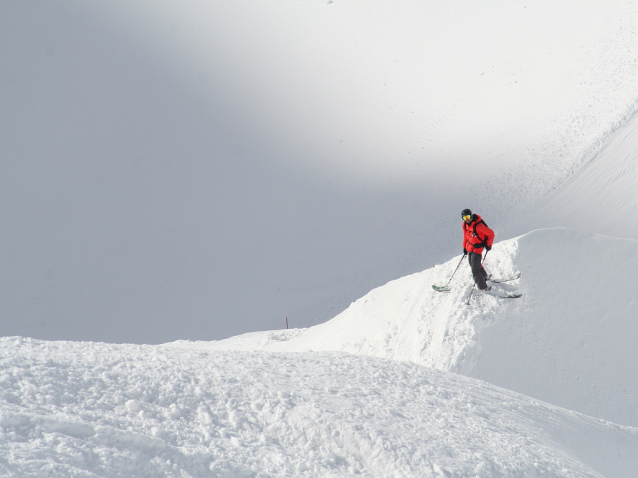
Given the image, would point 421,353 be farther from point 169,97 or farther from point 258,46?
point 258,46

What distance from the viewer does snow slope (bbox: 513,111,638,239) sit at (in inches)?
622

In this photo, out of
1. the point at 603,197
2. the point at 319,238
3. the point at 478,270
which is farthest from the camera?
the point at 319,238

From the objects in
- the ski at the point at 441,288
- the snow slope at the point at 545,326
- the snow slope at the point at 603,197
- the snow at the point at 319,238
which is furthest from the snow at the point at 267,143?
the ski at the point at 441,288

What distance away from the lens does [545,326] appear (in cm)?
888

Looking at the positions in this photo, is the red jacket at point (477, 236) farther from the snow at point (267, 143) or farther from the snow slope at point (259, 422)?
the snow at point (267, 143)

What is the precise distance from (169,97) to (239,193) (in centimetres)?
1228

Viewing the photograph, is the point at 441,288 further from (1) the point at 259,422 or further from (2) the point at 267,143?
(2) the point at 267,143

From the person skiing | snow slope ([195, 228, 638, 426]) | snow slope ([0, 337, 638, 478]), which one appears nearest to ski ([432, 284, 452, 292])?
snow slope ([195, 228, 638, 426])

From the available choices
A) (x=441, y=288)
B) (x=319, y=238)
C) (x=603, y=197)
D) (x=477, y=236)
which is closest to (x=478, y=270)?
(x=477, y=236)

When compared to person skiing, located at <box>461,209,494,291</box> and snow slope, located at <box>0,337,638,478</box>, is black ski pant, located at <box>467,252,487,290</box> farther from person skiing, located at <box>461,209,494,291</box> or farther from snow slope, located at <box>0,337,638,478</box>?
snow slope, located at <box>0,337,638,478</box>

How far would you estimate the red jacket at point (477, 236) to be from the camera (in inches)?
361

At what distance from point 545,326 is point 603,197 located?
10618mm

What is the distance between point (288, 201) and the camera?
28953 mm

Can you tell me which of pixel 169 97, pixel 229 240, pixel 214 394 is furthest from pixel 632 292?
pixel 169 97
